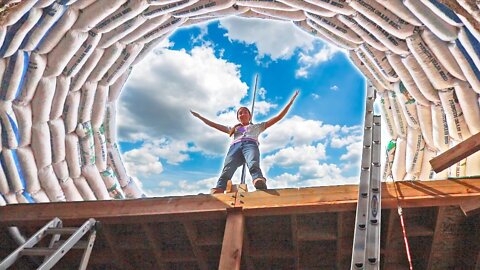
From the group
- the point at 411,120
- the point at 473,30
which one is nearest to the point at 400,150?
the point at 411,120

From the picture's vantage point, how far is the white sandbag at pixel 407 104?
213 inches

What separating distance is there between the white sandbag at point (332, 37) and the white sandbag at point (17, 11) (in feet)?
10.7

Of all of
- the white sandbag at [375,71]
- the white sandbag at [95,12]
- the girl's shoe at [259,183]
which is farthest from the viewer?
the white sandbag at [375,71]

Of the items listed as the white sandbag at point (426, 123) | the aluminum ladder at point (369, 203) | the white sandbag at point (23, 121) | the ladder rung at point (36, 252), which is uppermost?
the white sandbag at point (426, 123)

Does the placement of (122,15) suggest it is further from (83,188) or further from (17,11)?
(83,188)

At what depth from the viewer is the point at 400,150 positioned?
6.02m

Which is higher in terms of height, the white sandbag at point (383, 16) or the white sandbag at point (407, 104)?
the white sandbag at point (383, 16)

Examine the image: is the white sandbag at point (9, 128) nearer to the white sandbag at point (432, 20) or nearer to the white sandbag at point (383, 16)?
the white sandbag at point (383, 16)

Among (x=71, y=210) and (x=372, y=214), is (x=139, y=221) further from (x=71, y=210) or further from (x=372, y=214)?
(x=372, y=214)

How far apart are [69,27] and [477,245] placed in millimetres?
4279

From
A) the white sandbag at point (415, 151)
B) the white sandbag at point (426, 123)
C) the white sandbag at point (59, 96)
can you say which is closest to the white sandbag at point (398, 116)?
the white sandbag at point (415, 151)

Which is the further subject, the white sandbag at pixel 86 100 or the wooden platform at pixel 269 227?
the white sandbag at pixel 86 100

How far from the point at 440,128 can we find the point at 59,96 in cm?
444

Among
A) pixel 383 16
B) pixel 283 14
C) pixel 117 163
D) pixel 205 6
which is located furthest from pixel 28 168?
pixel 383 16
